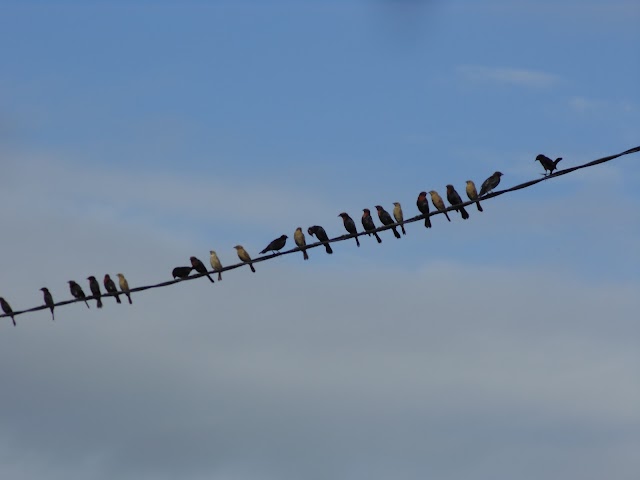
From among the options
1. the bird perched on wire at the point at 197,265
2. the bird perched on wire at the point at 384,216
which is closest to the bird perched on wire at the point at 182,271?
the bird perched on wire at the point at 197,265

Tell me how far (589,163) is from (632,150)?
0.77 meters

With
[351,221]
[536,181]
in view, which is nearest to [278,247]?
[351,221]

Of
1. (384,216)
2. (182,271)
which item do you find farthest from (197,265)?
(384,216)

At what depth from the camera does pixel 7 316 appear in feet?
88.0

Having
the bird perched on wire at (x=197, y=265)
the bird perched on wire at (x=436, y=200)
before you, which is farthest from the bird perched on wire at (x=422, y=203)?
the bird perched on wire at (x=197, y=265)

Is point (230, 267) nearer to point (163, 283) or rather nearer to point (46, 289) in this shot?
point (163, 283)

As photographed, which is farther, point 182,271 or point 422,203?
point 182,271

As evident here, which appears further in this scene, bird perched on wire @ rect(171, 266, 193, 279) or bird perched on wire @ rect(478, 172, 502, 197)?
bird perched on wire @ rect(171, 266, 193, 279)

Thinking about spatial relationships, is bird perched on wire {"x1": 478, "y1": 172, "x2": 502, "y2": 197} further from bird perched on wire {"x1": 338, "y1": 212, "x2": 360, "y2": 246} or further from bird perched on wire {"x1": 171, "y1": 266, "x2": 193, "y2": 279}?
bird perched on wire {"x1": 171, "y1": 266, "x2": 193, "y2": 279}

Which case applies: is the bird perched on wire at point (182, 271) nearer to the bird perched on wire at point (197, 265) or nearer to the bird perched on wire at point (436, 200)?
the bird perched on wire at point (197, 265)

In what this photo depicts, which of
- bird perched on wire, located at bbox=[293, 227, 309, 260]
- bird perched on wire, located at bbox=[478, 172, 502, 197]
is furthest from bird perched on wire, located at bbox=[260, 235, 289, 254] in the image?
bird perched on wire, located at bbox=[478, 172, 502, 197]

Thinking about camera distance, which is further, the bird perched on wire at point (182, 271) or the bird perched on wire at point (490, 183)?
the bird perched on wire at point (182, 271)

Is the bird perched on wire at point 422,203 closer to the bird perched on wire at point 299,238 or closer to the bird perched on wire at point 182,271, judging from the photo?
the bird perched on wire at point 299,238

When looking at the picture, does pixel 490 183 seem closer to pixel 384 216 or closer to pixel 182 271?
pixel 384 216
